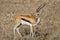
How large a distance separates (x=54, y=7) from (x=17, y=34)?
7.09 ft

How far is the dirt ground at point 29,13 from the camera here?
22.1 ft

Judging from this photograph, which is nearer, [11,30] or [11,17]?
[11,30]

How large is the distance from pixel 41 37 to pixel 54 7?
213cm

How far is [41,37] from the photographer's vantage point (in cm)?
659

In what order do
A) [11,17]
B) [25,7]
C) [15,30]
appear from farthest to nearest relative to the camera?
[25,7]
[11,17]
[15,30]

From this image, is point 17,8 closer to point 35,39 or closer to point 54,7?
point 54,7

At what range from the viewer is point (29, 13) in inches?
320

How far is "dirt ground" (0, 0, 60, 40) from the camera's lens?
6730 mm

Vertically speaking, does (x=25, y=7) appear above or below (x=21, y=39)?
above

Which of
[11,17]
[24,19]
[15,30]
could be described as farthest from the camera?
[11,17]

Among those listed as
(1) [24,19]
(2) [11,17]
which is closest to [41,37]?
(1) [24,19]

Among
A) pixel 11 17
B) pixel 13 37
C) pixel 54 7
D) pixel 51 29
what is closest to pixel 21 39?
pixel 13 37

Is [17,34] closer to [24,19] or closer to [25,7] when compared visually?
[24,19]

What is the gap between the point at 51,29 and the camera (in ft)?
22.7
